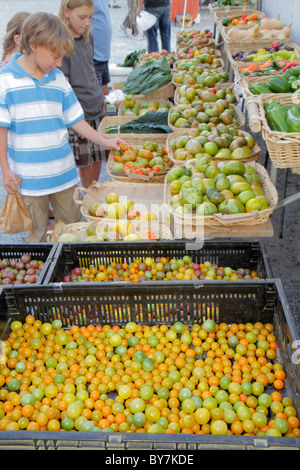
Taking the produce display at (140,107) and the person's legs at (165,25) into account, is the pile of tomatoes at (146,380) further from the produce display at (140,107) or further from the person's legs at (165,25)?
the person's legs at (165,25)

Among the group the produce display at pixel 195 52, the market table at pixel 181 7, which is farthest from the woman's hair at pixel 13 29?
the market table at pixel 181 7

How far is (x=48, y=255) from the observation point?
2576 mm

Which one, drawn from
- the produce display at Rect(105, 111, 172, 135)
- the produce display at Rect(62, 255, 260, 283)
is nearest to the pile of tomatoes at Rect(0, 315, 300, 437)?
the produce display at Rect(62, 255, 260, 283)

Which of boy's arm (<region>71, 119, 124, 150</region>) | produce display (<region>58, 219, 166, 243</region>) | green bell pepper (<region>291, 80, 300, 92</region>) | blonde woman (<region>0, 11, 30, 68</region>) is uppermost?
blonde woman (<region>0, 11, 30, 68</region>)

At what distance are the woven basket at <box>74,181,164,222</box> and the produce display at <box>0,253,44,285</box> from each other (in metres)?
0.76

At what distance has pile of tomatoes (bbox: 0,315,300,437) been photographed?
167 centimetres

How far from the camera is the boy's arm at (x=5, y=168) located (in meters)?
2.74

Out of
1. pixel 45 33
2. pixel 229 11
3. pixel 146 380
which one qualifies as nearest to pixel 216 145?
pixel 45 33

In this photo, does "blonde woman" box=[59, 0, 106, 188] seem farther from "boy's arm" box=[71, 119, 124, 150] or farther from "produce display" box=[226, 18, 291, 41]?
"produce display" box=[226, 18, 291, 41]

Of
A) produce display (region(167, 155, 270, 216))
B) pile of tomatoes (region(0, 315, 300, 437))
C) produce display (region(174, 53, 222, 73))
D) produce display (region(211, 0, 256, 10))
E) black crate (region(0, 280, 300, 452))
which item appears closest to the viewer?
pile of tomatoes (region(0, 315, 300, 437))

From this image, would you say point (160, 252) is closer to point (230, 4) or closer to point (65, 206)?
point (65, 206)

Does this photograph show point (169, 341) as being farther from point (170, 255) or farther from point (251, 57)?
point (251, 57)

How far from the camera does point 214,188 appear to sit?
8.77ft
